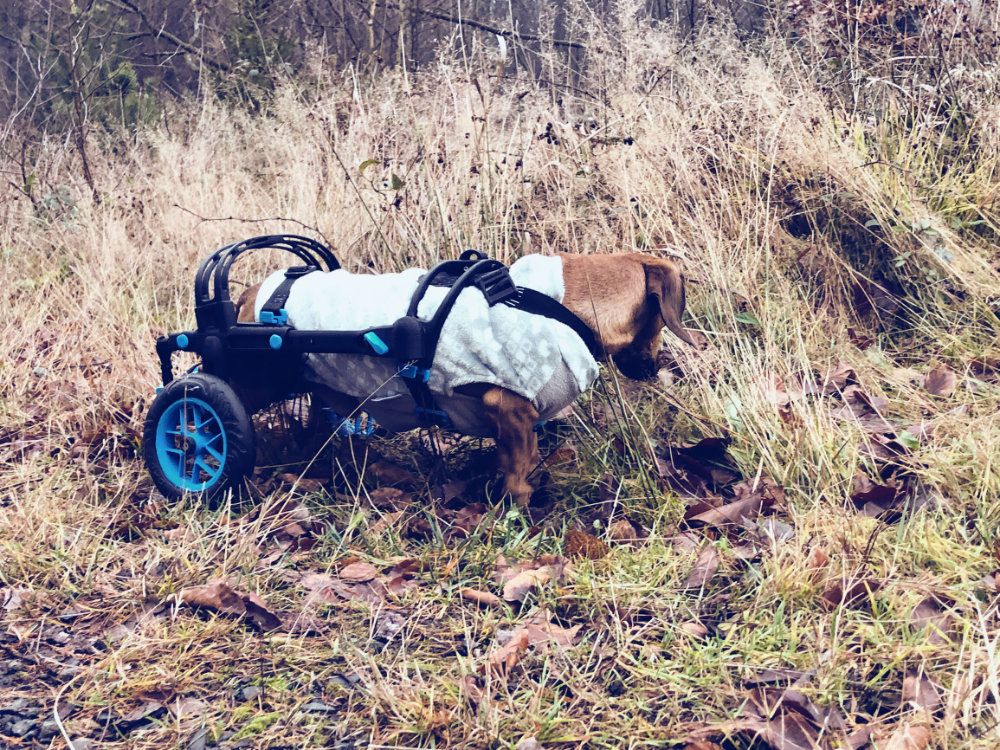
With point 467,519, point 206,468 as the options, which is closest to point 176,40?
point 206,468

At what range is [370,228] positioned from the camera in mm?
3898

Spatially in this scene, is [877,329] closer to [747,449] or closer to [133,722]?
[747,449]

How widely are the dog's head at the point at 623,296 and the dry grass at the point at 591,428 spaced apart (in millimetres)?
216

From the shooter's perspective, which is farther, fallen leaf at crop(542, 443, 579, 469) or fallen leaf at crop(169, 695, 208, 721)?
fallen leaf at crop(542, 443, 579, 469)

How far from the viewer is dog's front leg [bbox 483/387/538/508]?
246cm

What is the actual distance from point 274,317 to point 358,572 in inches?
28.9

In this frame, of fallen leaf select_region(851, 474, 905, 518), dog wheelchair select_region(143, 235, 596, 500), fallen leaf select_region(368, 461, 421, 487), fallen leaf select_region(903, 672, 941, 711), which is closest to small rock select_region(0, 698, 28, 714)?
dog wheelchair select_region(143, 235, 596, 500)

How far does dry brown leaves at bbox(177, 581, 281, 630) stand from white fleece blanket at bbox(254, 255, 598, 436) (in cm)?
63

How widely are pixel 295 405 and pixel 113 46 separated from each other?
564cm

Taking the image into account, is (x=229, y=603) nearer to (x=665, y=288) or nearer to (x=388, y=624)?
(x=388, y=624)

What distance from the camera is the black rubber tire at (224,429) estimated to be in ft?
8.33

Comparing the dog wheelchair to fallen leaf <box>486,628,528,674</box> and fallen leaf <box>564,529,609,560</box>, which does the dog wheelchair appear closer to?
fallen leaf <box>564,529,609,560</box>

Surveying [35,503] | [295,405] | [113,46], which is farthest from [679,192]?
[113,46]

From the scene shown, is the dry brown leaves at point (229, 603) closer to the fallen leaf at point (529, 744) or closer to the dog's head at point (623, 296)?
the fallen leaf at point (529, 744)
